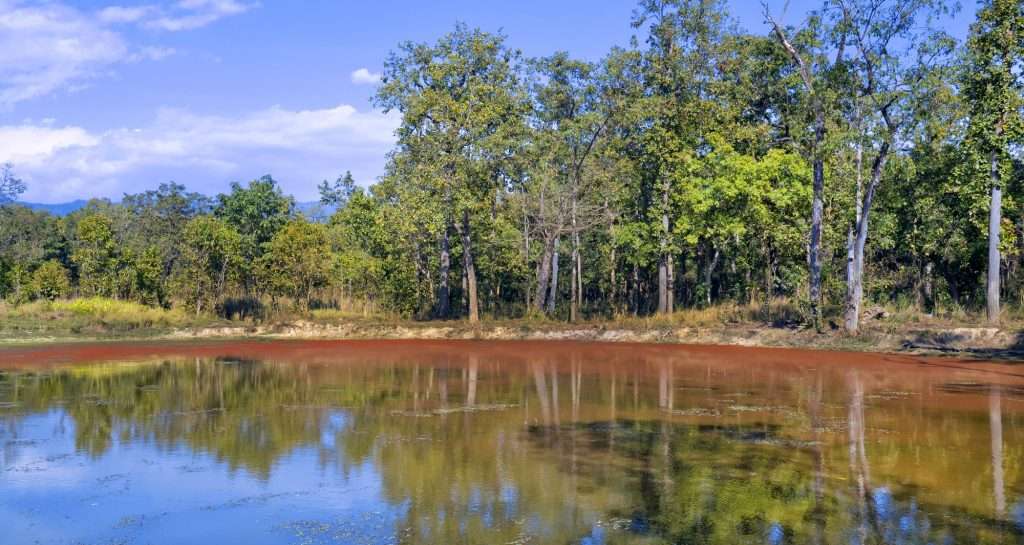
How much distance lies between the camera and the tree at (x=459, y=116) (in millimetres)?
40875

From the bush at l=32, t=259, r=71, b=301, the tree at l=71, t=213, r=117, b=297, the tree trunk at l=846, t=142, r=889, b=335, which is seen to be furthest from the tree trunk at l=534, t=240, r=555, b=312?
the bush at l=32, t=259, r=71, b=301

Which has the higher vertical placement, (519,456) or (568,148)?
(568,148)

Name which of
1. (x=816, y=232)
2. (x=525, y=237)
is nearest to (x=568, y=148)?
(x=525, y=237)

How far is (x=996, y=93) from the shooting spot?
30.6 m

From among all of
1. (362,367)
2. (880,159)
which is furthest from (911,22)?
(362,367)

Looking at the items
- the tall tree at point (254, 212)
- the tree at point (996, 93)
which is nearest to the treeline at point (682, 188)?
the tree at point (996, 93)

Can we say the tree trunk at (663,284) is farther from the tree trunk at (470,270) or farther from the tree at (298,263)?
the tree at (298,263)

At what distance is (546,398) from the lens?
20578 mm

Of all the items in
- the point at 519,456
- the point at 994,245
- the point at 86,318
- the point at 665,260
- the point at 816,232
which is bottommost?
the point at 519,456

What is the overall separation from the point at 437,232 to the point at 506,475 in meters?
29.7

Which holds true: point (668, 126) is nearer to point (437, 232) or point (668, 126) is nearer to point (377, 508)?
point (437, 232)

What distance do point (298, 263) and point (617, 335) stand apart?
59.2ft

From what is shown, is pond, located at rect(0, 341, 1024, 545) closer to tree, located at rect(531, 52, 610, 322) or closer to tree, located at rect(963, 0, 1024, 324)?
tree, located at rect(963, 0, 1024, 324)

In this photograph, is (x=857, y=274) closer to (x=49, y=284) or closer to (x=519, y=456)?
(x=519, y=456)
